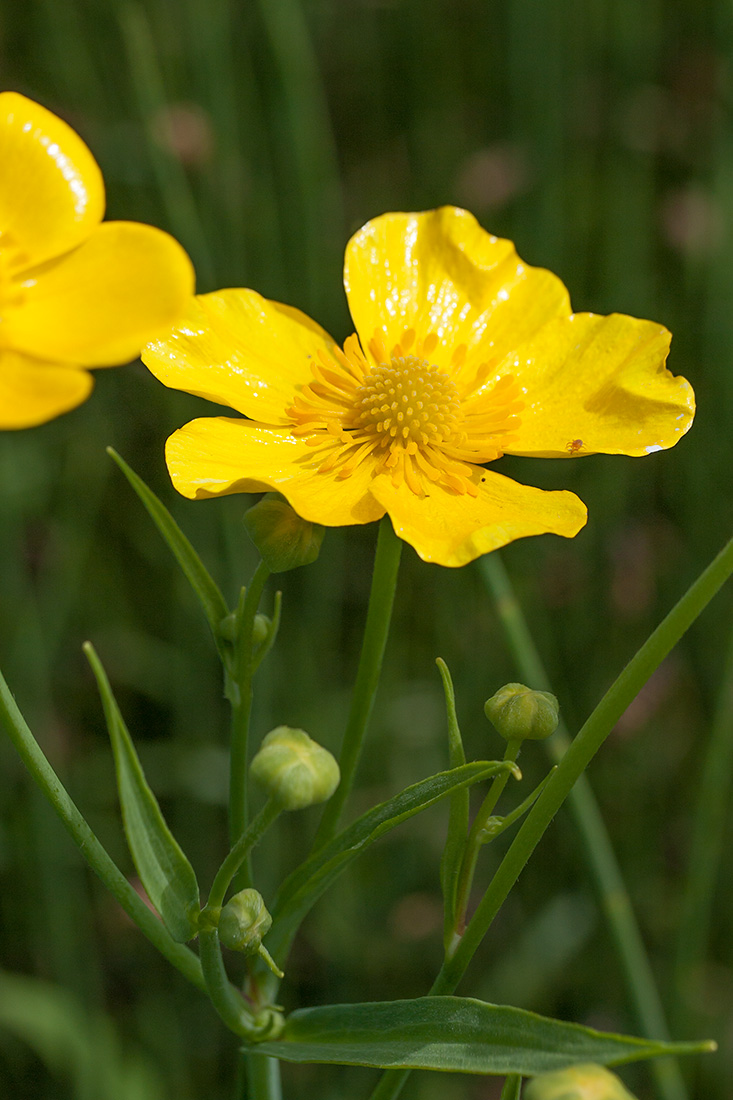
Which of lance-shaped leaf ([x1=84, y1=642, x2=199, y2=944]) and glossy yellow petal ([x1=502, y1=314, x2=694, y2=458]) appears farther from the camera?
glossy yellow petal ([x1=502, y1=314, x2=694, y2=458])

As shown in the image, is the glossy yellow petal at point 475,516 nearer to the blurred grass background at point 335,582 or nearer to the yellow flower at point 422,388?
the yellow flower at point 422,388

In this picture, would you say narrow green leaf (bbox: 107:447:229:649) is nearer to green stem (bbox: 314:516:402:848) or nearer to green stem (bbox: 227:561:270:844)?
green stem (bbox: 227:561:270:844)

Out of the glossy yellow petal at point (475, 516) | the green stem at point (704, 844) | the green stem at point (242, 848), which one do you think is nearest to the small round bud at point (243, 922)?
the green stem at point (242, 848)

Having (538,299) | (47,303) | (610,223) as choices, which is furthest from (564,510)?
(610,223)

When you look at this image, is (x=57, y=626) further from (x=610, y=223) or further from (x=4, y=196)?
(x=610, y=223)

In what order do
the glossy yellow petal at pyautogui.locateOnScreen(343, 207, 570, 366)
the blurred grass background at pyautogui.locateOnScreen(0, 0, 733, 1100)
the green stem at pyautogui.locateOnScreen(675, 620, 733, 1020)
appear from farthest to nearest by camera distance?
1. the blurred grass background at pyautogui.locateOnScreen(0, 0, 733, 1100)
2. the green stem at pyautogui.locateOnScreen(675, 620, 733, 1020)
3. the glossy yellow petal at pyautogui.locateOnScreen(343, 207, 570, 366)

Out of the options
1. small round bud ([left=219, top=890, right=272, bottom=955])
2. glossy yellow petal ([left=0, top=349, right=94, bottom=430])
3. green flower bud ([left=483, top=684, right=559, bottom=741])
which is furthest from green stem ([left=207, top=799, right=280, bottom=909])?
glossy yellow petal ([left=0, top=349, right=94, bottom=430])

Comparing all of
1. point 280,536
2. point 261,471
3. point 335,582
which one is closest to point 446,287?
point 261,471
